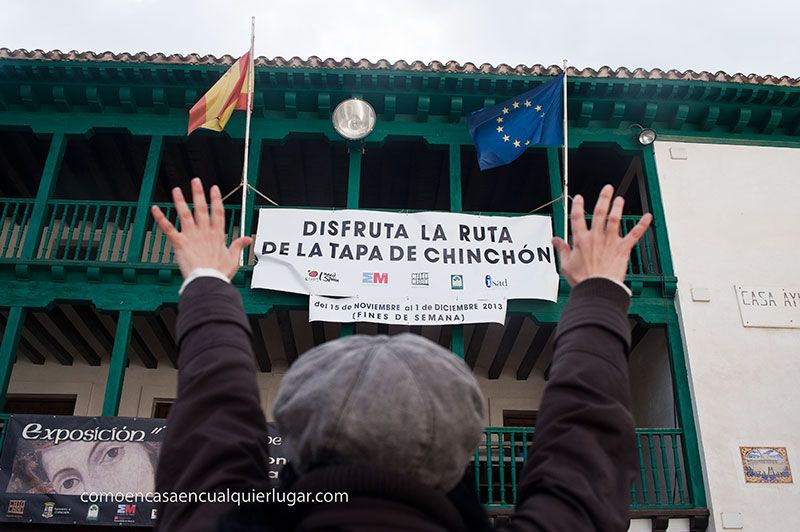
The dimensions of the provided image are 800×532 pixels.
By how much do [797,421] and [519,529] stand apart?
9.94 m

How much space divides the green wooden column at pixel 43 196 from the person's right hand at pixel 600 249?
10148mm

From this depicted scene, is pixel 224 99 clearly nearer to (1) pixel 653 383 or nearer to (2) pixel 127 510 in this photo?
(2) pixel 127 510

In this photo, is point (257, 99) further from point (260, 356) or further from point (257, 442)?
point (257, 442)

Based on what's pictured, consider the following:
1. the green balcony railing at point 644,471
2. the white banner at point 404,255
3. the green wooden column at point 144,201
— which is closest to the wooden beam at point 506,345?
the white banner at point 404,255

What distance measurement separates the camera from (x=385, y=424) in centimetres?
108

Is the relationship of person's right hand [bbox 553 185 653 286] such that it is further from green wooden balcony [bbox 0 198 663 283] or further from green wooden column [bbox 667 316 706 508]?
green wooden balcony [bbox 0 198 663 283]

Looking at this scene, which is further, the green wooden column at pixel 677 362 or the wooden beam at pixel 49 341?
the wooden beam at pixel 49 341

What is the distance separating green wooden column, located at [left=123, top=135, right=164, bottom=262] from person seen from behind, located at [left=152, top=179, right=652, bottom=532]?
30.6 ft

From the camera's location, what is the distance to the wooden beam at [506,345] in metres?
12.0

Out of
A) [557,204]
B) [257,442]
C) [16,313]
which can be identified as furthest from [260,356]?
[257,442]

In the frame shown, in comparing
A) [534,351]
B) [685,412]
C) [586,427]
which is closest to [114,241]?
[534,351]

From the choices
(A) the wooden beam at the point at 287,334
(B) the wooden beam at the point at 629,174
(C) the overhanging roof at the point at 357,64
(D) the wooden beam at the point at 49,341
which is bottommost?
(D) the wooden beam at the point at 49,341

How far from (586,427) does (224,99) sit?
30.5 ft

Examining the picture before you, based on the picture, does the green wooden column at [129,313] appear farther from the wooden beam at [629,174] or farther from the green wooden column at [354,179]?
the wooden beam at [629,174]
